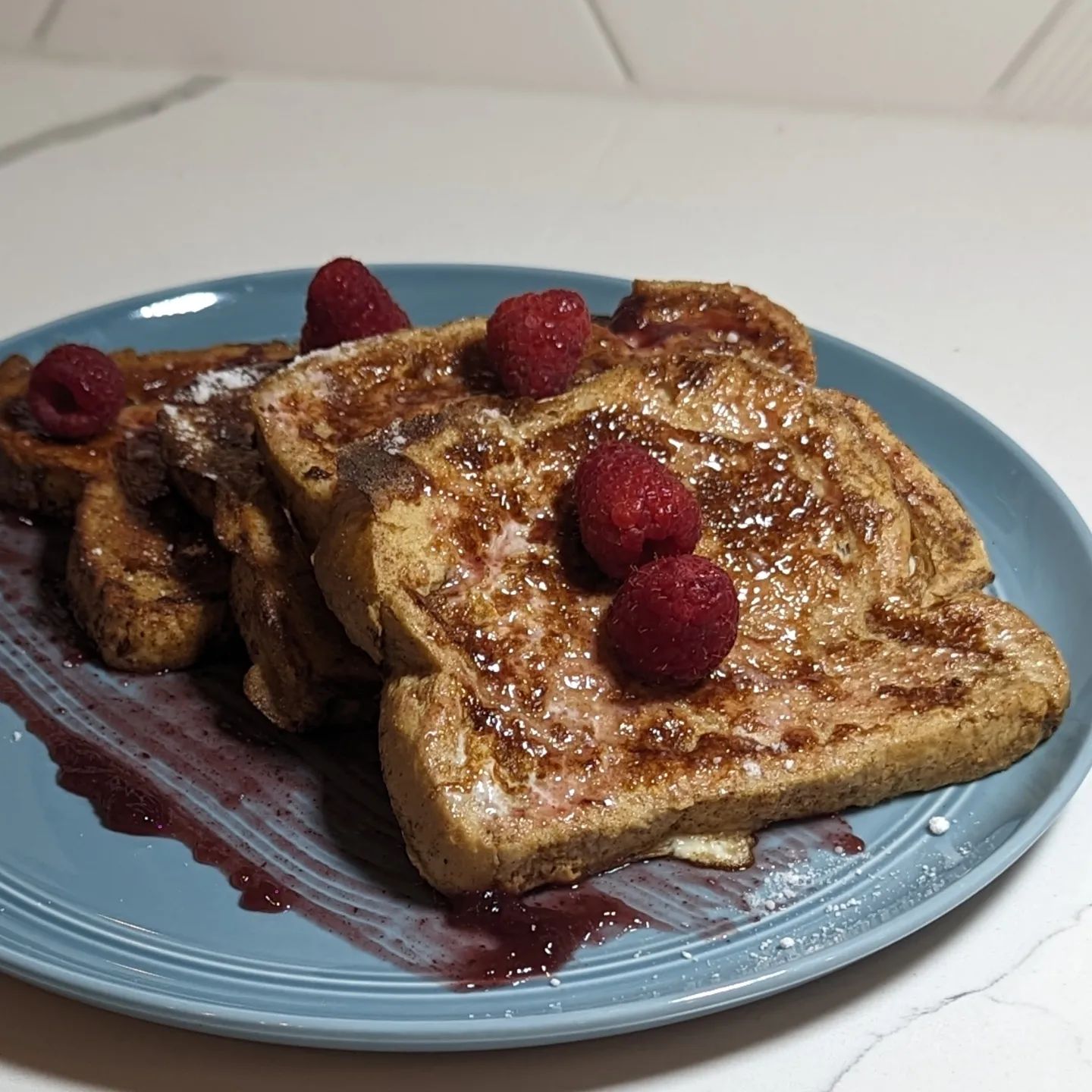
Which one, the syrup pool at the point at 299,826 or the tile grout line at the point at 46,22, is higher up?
the tile grout line at the point at 46,22

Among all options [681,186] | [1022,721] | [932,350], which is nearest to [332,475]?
[1022,721]

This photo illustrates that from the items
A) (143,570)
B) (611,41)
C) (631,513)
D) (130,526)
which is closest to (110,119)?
(611,41)

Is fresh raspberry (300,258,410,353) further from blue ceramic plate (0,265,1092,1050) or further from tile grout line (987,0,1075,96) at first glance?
tile grout line (987,0,1075,96)

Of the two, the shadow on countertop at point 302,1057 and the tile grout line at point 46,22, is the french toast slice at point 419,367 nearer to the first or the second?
the shadow on countertop at point 302,1057

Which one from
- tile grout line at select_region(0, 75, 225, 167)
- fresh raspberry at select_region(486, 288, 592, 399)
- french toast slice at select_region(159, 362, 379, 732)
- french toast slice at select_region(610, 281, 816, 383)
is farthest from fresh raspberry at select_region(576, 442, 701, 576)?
tile grout line at select_region(0, 75, 225, 167)

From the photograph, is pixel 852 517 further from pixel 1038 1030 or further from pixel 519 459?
pixel 1038 1030

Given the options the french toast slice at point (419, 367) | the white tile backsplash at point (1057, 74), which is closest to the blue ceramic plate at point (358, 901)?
the french toast slice at point (419, 367)

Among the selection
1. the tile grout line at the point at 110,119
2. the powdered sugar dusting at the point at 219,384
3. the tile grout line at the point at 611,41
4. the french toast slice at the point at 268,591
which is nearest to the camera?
the french toast slice at the point at 268,591
